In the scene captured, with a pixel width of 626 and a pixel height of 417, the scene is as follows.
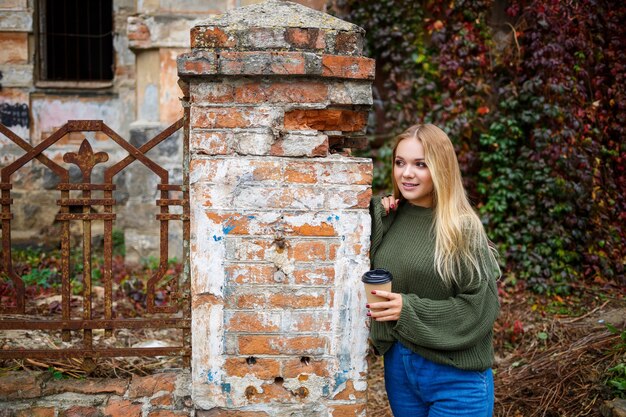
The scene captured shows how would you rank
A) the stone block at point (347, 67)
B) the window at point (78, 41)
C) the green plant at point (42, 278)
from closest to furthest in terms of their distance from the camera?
the stone block at point (347, 67), the green plant at point (42, 278), the window at point (78, 41)

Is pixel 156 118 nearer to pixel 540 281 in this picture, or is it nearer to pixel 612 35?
pixel 540 281

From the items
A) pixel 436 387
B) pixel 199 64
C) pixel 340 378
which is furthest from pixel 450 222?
pixel 199 64

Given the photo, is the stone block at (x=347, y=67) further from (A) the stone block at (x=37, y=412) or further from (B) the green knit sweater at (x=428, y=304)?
(A) the stone block at (x=37, y=412)

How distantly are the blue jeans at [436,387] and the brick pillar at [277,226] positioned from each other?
0.15m

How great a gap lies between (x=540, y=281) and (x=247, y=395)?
11.6 ft

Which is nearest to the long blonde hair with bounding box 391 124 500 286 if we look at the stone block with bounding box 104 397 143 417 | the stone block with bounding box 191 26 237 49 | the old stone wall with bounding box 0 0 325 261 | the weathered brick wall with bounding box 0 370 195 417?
the stone block with bounding box 191 26 237 49

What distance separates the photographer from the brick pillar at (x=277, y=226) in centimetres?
223

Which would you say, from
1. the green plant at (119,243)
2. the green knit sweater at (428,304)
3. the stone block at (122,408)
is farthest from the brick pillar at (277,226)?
the green plant at (119,243)

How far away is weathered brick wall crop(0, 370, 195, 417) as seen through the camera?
243cm

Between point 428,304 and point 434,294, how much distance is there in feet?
0.29

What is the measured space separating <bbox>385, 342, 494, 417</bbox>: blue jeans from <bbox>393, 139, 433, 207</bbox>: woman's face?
0.59 metres

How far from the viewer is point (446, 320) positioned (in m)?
2.09

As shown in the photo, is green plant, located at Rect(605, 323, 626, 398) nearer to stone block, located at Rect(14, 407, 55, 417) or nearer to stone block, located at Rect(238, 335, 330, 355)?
stone block, located at Rect(238, 335, 330, 355)

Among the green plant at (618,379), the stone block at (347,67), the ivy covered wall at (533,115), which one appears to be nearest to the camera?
the stone block at (347,67)
